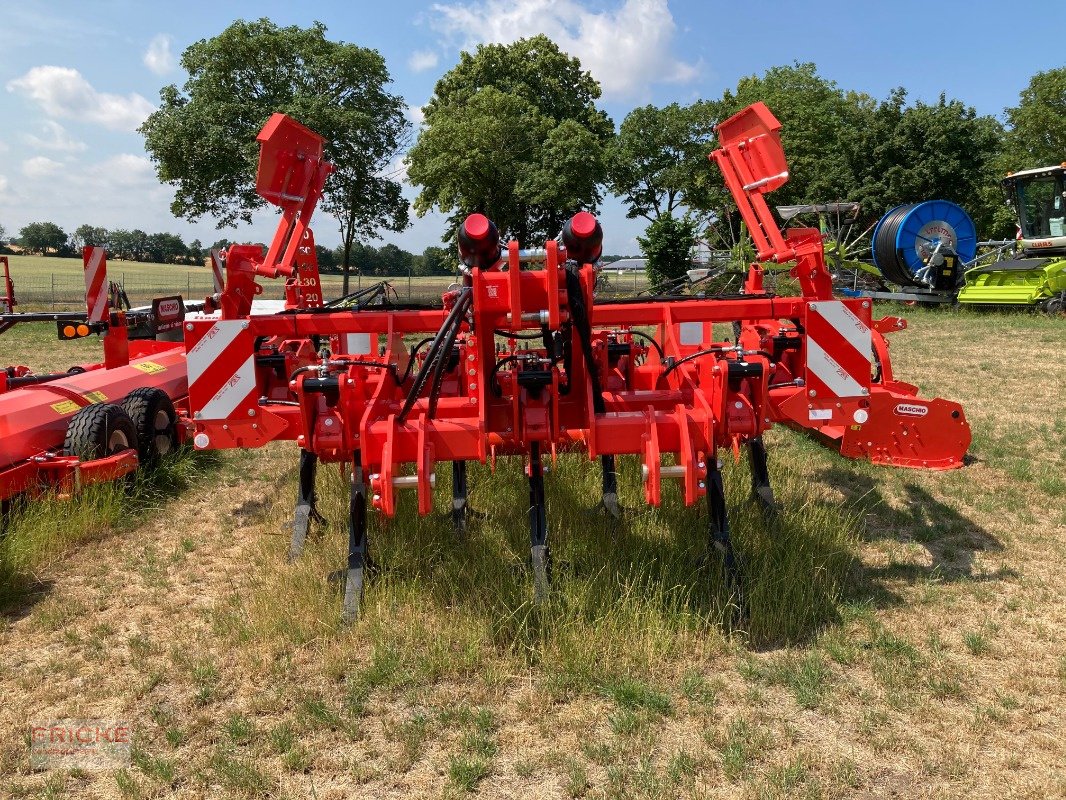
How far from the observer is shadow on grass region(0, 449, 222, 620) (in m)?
4.26

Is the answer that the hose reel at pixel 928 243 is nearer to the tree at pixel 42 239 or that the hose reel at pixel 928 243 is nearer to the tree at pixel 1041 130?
the tree at pixel 1041 130

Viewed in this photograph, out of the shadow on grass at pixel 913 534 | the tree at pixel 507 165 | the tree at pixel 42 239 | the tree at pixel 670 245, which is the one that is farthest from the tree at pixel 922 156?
the tree at pixel 42 239

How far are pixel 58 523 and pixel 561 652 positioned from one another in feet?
11.7

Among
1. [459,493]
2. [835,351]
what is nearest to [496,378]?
[459,493]

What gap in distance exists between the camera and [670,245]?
101 ft

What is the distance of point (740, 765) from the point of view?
262cm

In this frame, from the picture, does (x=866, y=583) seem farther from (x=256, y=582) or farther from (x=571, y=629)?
(x=256, y=582)

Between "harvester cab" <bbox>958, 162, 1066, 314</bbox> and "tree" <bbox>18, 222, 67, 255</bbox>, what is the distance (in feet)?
192

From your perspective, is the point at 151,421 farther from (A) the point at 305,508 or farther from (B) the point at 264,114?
(B) the point at 264,114

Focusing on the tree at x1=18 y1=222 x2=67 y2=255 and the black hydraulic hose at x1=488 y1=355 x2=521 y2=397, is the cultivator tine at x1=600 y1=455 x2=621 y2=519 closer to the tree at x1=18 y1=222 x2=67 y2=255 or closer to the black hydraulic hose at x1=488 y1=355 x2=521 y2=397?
the black hydraulic hose at x1=488 y1=355 x2=521 y2=397

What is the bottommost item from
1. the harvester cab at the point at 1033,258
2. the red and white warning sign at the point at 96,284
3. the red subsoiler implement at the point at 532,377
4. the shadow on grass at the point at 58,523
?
the shadow on grass at the point at 58,523

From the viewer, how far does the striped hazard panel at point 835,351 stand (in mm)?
3922

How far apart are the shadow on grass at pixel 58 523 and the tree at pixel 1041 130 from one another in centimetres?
4105

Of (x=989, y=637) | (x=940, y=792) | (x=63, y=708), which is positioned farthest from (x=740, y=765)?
(x=63, y=708)
